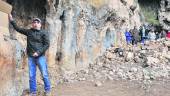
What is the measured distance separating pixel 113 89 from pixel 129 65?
16.1 feet

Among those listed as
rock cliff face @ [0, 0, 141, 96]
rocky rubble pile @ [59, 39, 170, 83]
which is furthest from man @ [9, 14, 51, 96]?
rocky rubble pile @ [59, 39, 170, 83]

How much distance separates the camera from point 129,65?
694 inches

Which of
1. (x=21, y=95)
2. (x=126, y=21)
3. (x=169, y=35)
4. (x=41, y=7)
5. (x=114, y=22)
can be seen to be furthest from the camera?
(x=169, y=35)

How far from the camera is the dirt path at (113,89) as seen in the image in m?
11.8

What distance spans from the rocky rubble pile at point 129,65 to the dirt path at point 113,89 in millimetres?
788

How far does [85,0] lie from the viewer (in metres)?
17.0

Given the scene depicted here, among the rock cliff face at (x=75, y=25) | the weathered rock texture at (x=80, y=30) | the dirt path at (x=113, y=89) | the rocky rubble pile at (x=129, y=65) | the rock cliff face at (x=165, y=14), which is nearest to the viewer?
the dirt path at (x=113, y=89)

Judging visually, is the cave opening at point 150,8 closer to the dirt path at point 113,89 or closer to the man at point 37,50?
the dirt path at point 113,89

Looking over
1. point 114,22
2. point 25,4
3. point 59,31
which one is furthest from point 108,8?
point 25,4

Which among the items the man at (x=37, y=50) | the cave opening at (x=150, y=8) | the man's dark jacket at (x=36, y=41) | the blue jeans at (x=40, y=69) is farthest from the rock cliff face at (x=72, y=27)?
the cave opening at (x=150, y=8)

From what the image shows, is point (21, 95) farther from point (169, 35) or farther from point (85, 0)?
point (169, 35)

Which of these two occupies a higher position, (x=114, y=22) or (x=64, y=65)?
(x=114, y=22)

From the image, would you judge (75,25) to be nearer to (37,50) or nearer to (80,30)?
(80,30)

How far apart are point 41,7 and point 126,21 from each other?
10.1 metres
